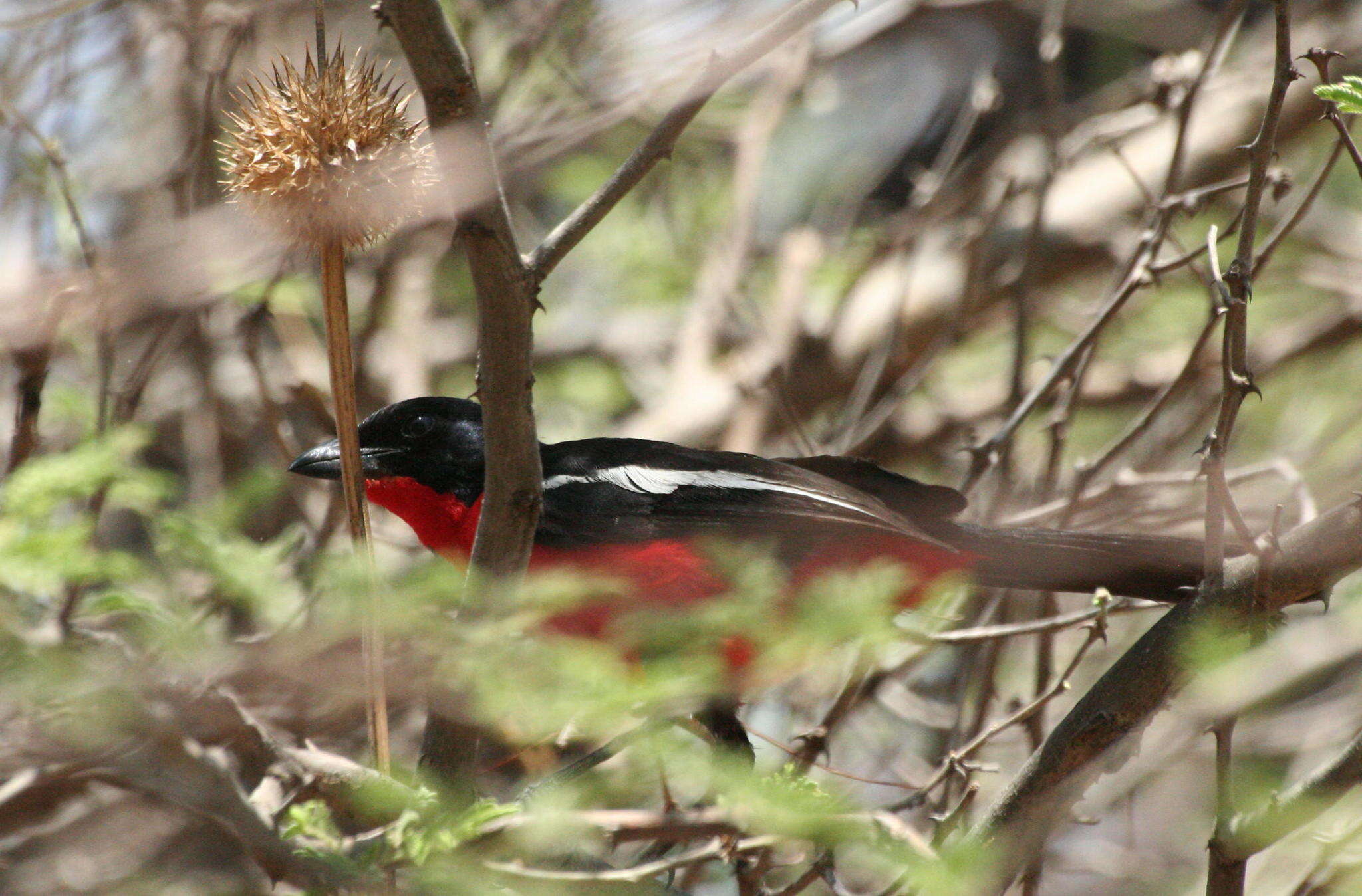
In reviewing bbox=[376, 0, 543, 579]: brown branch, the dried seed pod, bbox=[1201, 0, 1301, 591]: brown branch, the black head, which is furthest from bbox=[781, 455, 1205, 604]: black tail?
the dried seed pod

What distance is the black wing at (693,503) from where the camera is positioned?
3.35 metres

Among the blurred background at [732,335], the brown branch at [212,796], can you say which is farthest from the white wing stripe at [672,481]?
the brown branch at [212,796]

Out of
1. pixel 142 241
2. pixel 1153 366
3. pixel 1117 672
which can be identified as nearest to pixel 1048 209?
pixel 1153 366

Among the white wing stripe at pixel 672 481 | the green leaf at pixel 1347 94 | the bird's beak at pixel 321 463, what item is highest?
the green leaf at pixel 1347 94

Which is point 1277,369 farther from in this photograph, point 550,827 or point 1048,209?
point 550,827

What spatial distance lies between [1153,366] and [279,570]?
362 centimetres

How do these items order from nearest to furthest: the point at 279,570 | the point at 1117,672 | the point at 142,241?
1. the point at 1117,672
2. the point at 142,241
3. the point at 279,570

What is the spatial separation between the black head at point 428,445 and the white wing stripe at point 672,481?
253 millimetres

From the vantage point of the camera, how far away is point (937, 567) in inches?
135

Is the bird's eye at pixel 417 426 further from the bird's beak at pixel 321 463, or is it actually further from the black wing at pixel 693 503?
the black wing at pixel 693 503

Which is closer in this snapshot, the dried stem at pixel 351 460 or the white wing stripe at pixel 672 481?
the dried stem at pixel 351 460

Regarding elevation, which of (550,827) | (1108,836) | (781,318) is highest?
(781,318)

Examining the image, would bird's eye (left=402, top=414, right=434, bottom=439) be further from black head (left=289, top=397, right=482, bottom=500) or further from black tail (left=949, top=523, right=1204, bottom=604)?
black tail (left=949, top=523, right=1204, bottom=604)

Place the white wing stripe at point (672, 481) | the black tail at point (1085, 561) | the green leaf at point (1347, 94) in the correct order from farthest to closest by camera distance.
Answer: the white wing stripe at point (672, 481)
the black tail at point (1085, 561)
the green leaf at point (1347, 94)
